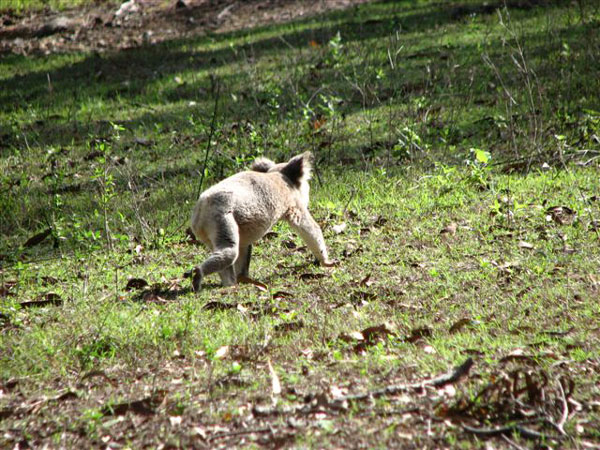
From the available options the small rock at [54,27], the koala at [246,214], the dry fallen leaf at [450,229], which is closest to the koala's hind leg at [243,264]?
the koala at [246,214]

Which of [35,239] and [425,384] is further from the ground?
[425,384]

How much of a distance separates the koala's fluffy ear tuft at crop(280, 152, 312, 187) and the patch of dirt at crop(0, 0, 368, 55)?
11696mm

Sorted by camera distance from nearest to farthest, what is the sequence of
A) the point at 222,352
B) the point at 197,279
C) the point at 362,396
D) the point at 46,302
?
the point at 362,396
the point at 222,352
the point at 197,279
the point at 46,302

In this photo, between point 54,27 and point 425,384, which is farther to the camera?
point 54,27

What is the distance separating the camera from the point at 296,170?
7945 millimetres

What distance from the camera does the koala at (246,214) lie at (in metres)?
6.48

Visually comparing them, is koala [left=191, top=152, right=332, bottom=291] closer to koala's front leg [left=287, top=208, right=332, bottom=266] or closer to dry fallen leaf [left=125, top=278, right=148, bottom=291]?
koala's front leg [left=287, top=208, right=332, bottom=266]

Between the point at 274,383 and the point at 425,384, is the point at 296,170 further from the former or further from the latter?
the point at 425,384

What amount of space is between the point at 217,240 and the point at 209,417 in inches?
101

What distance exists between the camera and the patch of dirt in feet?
64.4

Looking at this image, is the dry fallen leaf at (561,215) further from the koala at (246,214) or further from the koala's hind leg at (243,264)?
the koala's hind leg at (243,264)

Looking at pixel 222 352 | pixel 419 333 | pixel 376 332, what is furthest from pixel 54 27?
pixel 419 333

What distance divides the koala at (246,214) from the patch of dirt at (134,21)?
1190 cm

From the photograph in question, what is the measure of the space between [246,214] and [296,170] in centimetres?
133
